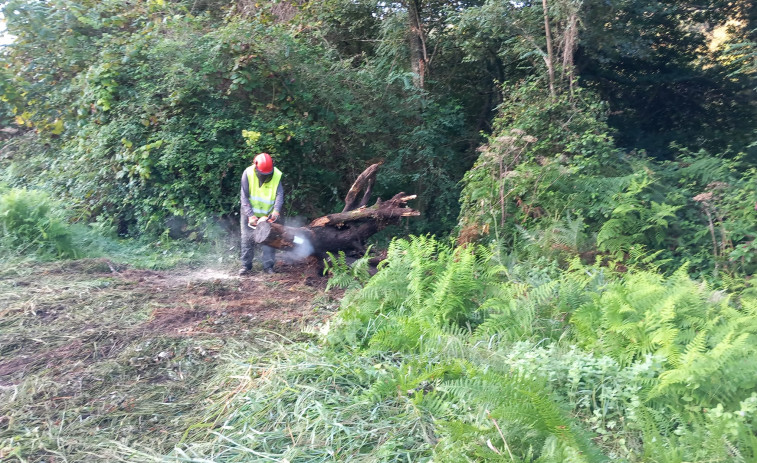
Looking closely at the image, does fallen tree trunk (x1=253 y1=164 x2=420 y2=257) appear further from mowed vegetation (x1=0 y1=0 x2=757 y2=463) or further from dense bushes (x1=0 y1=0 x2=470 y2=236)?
dense bushes (x1=0 y1=0 x2=470 y2=236)

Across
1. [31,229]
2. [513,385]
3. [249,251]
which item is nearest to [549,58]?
[249,251]

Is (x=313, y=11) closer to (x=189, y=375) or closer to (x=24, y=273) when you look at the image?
(x=24, y=273)

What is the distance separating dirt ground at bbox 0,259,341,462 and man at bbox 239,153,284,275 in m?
0.50

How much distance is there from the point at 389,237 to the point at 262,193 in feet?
13.2

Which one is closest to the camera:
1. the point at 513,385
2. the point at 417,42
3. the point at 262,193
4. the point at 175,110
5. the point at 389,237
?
the point at 513,385

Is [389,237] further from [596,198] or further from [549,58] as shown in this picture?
[596,198]

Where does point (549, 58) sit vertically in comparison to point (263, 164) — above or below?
above

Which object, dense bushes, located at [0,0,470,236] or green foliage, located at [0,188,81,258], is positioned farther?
dense bushes, located at [0,0,470,236]

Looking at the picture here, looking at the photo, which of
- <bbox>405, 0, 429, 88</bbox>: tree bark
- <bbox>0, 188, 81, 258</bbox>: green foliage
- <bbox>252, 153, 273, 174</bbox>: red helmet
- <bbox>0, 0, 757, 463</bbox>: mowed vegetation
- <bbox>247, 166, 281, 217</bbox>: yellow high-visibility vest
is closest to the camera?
<bbox>0, 0, 757, 463</bbox>: mowed vegetation

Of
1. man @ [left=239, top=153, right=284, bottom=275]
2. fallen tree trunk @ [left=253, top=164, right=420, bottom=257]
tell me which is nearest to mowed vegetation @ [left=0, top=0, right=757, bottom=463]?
fallen tree trunk @ [left=253, top=164, right=420, bottom=257]

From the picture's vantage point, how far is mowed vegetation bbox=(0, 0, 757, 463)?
153 inches

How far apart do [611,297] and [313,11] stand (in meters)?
11.4

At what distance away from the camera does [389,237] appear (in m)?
12.2

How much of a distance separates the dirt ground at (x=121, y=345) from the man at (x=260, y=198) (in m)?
0.50
